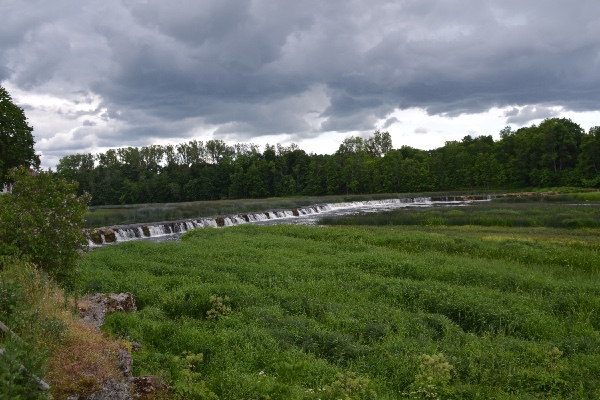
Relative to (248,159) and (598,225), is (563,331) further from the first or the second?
(248,159)

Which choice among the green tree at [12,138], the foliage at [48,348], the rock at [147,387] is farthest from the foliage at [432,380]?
the green tree at [12,138]

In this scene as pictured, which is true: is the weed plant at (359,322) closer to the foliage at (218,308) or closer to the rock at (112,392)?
the foliage at (218,308)

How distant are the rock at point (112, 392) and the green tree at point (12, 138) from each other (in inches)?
1723

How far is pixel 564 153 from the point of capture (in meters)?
92.1

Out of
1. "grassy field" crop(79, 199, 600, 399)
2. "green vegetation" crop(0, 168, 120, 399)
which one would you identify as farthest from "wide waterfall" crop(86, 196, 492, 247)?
"grassy field" crop(79, 199, 600, 399)

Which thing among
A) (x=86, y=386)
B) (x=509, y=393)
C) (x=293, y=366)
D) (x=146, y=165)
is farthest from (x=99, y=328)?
(x=146, y=165)

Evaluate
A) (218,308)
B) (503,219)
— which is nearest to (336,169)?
(503,219)

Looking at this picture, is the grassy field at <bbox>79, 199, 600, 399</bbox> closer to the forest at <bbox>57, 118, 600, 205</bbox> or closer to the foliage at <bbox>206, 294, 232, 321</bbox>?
the foliage at <bbox>206, 294, 232, 321</bbox>

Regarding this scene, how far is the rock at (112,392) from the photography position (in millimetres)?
6242

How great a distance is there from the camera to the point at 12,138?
44.8 metres

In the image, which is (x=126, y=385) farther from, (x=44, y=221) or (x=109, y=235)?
(x=109, y=235)

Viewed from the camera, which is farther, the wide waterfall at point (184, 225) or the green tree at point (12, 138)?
the green tree at point (12, 138)

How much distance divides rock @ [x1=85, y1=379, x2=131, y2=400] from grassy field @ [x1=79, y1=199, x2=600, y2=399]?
3.05 ft

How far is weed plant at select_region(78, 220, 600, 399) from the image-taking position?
782 centimetres
